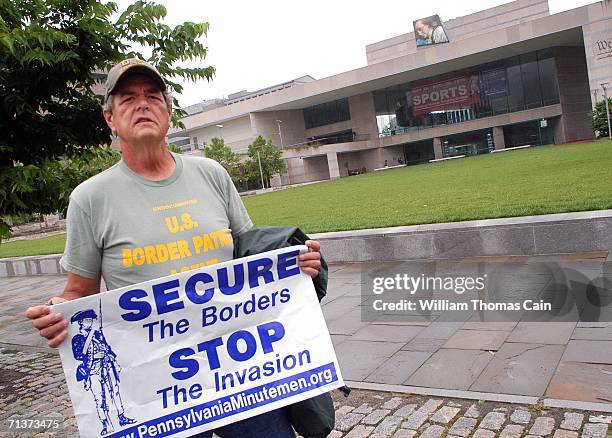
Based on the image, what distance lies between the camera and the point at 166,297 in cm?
234

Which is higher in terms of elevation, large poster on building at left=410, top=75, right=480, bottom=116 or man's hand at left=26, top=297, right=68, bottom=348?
large poster on building at left=410, top=75, right=480, bottom=116

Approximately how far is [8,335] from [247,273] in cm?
767

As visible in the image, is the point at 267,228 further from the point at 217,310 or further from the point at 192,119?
the point at 192,119

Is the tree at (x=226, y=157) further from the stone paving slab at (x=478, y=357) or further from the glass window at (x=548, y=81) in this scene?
the stone paving slab at (x=478, y=357)

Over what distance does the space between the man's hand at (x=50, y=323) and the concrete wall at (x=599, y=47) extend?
50.8 meters

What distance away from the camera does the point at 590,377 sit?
13.2ft

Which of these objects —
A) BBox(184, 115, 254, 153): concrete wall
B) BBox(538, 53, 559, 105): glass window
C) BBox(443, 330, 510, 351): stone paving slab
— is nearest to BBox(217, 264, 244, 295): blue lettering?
BBox(443, 330, 510, 351): stone paving slab

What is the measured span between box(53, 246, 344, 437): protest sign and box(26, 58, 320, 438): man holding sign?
55 millimetres

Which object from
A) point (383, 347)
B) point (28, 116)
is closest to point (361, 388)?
point (383, 347)

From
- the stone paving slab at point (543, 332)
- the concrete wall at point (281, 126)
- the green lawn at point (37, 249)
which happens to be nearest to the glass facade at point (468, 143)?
the concrete wall at point (281, 126)

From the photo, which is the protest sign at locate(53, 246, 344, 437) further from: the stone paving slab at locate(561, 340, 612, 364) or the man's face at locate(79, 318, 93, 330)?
the stone paving slab at locate(561, 340, 612, 364)

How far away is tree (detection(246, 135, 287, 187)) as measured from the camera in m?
59.7

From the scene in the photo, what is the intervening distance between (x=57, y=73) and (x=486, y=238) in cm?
595

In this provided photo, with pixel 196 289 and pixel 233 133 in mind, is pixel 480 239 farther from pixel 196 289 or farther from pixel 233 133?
pixel 233 133
